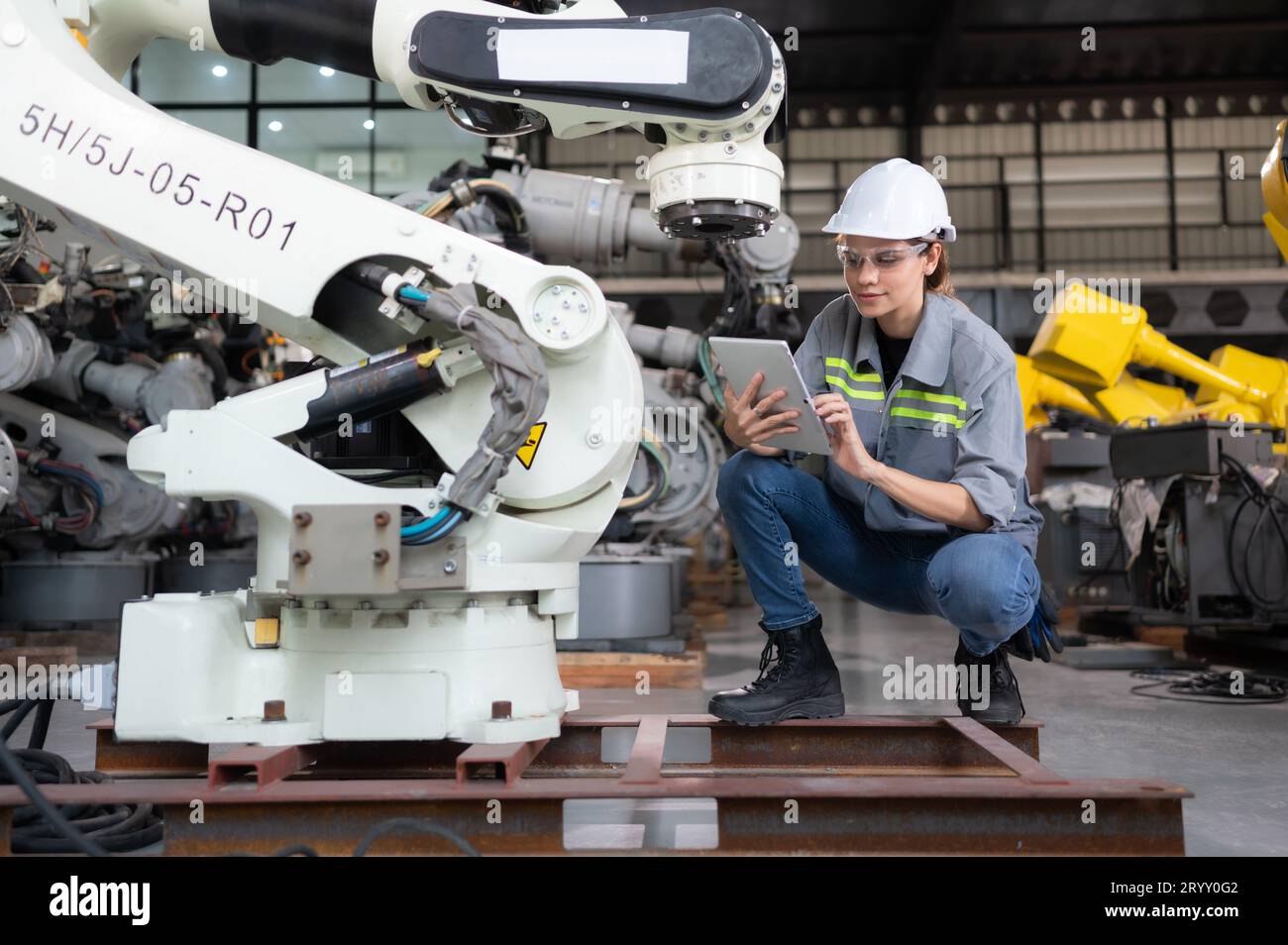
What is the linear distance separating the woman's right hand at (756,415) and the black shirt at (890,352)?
1.36 feet

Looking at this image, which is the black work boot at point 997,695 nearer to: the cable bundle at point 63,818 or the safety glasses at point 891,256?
the safety glasses at point 891,256

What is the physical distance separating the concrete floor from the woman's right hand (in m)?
0.72

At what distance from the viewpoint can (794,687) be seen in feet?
7.45

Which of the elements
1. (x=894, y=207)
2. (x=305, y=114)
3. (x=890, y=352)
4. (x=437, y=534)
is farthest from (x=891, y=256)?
(x=305, y=114)

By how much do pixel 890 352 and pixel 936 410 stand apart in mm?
230

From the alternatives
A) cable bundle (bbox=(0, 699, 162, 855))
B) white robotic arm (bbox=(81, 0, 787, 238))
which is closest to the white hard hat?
white robotic arm (bbox=(81, 0, 787, 238))

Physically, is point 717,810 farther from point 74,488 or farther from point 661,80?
point 74,488

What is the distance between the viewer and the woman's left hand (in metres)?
1.91

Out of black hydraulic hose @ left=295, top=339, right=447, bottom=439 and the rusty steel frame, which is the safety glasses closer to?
black hydraulic hose @ left=295, top=339, right=447, bottom=439

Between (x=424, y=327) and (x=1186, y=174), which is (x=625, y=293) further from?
(x=424, y=327)

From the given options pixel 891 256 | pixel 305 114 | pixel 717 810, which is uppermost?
pixel 305 114

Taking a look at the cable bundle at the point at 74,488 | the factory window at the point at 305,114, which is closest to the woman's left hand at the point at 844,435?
the cable bundle at the point at 74,488

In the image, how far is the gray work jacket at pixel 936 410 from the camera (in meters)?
2.04

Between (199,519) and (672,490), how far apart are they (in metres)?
2.72
